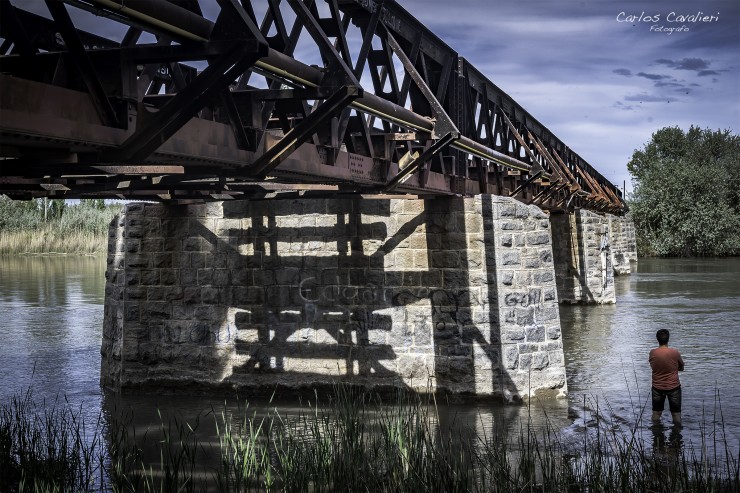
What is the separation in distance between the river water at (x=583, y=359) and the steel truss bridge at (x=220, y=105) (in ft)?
11.5

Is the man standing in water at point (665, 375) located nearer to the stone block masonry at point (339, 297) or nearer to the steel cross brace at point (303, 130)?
the stone block masonry at point (339, 297)

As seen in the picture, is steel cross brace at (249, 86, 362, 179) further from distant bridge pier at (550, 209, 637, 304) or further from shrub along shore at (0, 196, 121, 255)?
shrub along shore at (0, 196, 121, 255)

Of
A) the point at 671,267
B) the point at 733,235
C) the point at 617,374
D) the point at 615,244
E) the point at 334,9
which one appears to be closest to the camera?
the point at 334,9

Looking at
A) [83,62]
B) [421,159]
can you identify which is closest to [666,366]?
[421,159]

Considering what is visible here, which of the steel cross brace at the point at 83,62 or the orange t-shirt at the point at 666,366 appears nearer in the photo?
the steel cross brace at the point at 83,62

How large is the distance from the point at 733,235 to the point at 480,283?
5441 cm

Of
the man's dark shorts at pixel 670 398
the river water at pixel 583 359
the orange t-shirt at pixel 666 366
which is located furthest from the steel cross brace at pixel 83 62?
the man's dark shorts at pixel 670 398

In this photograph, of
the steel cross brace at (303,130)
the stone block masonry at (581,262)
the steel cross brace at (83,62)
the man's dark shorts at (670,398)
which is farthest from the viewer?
the stone block masonry at (581,262)

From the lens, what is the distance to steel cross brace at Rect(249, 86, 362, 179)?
913 cm

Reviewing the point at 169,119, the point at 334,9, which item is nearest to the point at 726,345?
the point at 334,9

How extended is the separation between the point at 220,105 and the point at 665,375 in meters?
6.96

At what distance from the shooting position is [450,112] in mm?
14781

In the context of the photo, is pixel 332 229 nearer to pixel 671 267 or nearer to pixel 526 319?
pixel 526 319

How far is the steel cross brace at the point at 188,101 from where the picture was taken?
23.9 feet
